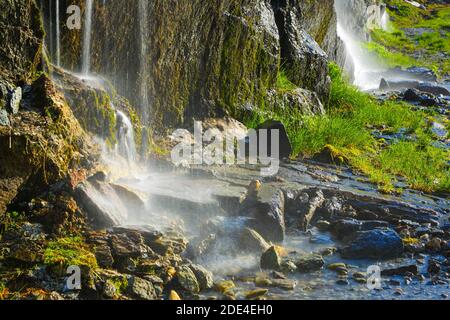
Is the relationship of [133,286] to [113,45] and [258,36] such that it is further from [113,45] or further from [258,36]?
[258,36]

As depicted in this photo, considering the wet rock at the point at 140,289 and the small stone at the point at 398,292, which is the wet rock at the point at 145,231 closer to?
the wet rock at the point at 140,289

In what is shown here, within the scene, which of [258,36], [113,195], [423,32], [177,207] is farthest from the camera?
[423,32]

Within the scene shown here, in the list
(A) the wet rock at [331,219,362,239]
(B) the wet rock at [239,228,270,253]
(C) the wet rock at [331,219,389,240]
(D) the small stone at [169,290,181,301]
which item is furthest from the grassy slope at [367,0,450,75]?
(D) the small stone at [169,290,181,301]

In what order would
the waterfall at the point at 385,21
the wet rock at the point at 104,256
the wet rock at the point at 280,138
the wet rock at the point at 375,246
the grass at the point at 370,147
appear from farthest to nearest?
the waterfall at the point at 385,21 → the wet rock at the point at 280,138 → the grass at the point at 370,147 → the wet rock at the point at 375,246 → the wet rock at the point at 104,256

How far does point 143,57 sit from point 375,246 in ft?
15.6

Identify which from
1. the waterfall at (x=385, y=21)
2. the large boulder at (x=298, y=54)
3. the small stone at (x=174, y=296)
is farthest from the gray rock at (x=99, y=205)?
the waterfall at (x=385, y=21)

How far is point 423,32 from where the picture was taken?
47.2 meters

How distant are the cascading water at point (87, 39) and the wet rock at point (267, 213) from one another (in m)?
3.06

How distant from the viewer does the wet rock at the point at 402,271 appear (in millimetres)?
6820

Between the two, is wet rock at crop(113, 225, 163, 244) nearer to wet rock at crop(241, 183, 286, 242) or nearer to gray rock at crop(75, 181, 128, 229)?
gray rock at crop(75, 181, 128, 229)

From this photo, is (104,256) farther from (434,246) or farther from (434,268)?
(434,246)

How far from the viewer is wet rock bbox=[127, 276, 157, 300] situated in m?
5.57

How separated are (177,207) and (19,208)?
2009 millimetres
